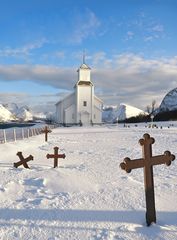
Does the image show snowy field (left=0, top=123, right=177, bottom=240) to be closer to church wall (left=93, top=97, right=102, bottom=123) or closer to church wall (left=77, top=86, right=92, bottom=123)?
church wall (left=77, top=86, right=92, bottom=123)

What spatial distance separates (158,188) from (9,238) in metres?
4.54

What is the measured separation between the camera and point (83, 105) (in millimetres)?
81812

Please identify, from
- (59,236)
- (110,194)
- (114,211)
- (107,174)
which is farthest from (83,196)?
(107,174)

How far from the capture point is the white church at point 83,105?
268 feet

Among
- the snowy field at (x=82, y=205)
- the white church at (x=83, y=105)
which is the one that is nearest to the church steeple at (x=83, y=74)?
the white church at (x=83, y=105)

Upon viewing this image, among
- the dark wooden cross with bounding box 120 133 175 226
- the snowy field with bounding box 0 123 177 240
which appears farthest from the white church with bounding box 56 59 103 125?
the dark wooden cross with bounding box 120 133 175 226

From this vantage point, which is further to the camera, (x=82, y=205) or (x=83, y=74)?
(x=83, y=74)

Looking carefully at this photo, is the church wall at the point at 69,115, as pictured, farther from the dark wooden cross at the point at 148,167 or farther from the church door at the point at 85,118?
the dark wooden cross at the point at 148,167

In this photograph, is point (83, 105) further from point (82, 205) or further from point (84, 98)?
point (82, 205)

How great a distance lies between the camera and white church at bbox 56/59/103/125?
81.6m

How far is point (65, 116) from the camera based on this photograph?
271ft

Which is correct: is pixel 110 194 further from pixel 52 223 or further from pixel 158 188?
pixel 52 223

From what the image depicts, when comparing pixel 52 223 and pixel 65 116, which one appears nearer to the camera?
pixel 52 223

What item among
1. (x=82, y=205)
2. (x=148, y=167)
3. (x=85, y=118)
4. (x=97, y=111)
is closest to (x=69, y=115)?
(x=85, y=118)
